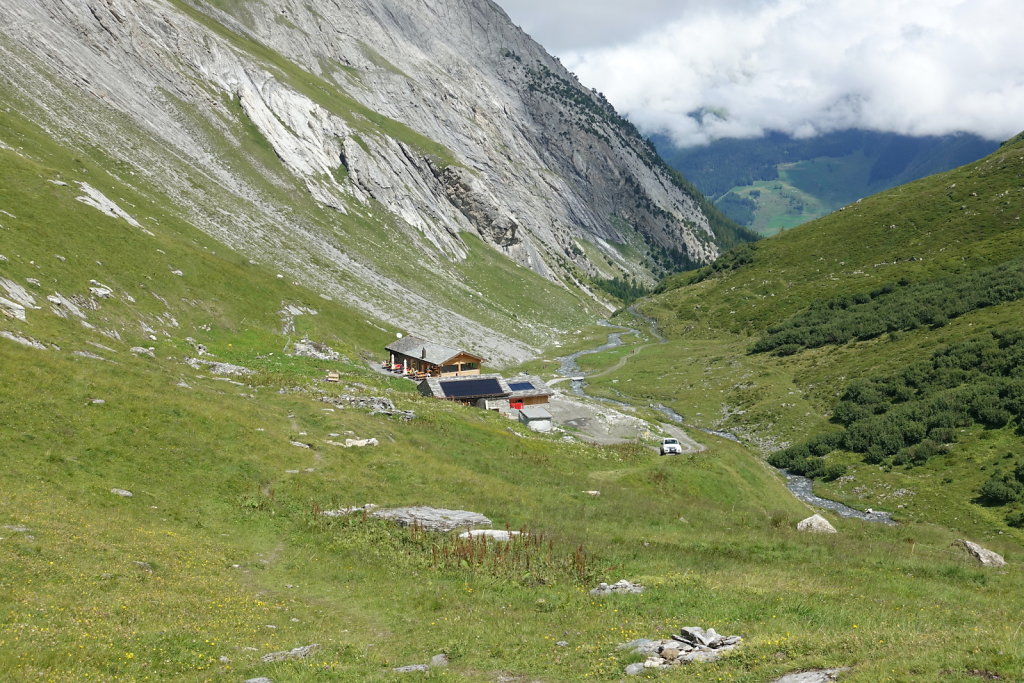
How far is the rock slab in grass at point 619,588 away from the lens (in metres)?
21.3

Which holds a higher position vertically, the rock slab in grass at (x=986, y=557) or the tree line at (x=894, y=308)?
the tree line at (x=894, y=308)

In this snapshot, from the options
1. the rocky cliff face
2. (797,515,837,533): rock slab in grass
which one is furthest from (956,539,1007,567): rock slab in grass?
the rocky cliff face

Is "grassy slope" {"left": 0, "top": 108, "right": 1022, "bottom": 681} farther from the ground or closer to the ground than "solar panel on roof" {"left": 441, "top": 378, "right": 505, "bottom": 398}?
closer to the ground

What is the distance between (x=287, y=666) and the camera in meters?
15.0

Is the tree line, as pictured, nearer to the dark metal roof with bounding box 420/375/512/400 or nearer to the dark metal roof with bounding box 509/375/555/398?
the dark metal roof with bounding box 509/375/555/398

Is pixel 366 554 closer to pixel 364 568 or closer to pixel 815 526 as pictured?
pixel 364 568

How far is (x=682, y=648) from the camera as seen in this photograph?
15.3 m

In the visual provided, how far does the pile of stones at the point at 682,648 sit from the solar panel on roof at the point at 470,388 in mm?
56276

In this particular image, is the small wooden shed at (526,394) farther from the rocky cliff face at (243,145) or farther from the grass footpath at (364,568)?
the rocky cliff face at (243,145)

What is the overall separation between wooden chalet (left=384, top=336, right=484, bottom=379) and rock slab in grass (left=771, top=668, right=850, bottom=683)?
68.6m

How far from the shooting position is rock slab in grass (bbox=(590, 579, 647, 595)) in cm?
2131

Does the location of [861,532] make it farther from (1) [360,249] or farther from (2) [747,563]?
(1) [360,249]

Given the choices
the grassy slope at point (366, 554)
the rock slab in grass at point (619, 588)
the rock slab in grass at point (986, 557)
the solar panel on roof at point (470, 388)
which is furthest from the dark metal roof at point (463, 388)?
the rock slab in grass at point (619, 588)

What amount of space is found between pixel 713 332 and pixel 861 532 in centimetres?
10684
